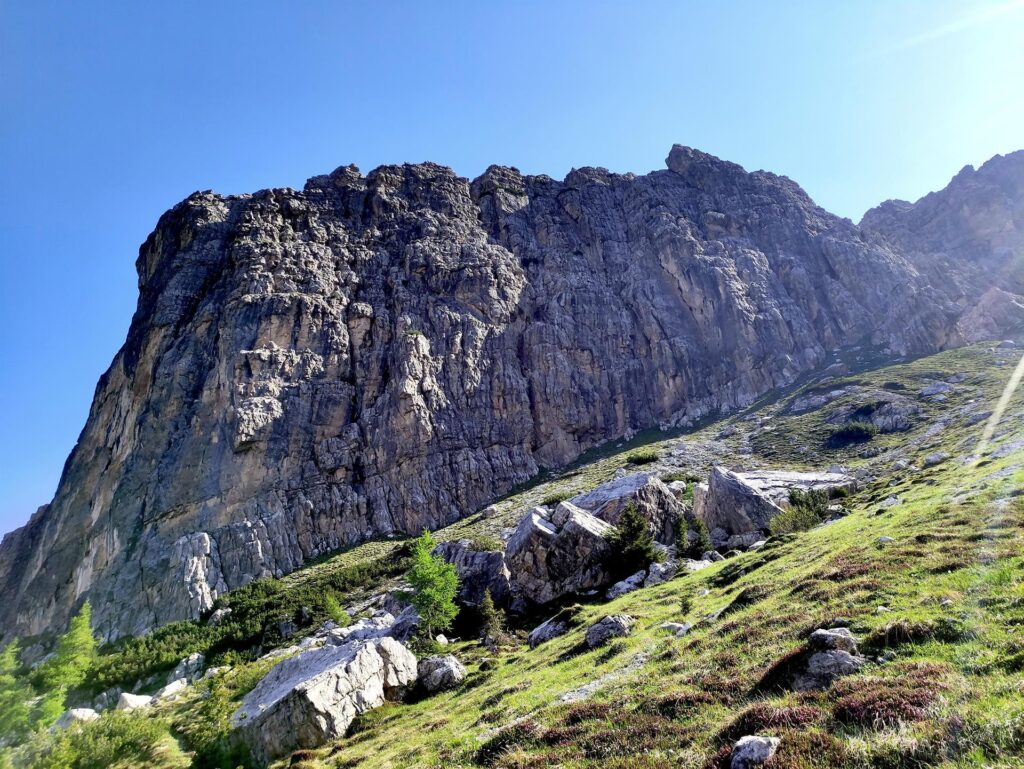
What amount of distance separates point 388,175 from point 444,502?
10760 centimetres

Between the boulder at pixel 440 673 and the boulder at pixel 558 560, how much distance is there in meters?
13.9

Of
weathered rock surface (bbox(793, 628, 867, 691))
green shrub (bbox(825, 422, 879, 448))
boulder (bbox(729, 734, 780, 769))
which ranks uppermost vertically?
boulder (bbox(729, 734, 780, 769))

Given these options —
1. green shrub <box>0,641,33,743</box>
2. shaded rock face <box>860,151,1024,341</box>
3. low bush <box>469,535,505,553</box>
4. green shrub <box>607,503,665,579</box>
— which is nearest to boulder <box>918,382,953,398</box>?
shaded rock face <box>860,151,1024,341</box>

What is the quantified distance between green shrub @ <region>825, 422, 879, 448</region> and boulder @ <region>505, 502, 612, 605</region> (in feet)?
205

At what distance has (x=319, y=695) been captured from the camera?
26.5m

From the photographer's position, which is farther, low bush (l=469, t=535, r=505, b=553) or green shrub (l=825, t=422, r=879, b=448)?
green shrub (l=825, t=422, r=879, b=448)

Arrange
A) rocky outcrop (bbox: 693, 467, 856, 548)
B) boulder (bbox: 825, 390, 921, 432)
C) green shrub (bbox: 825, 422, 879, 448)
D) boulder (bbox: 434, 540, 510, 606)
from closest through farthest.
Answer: boulder (bbox: 434, 540, 510, 606)
rocky outcrop (bbox: 693, 467, 856, 548)
green shrub (bbox: 825, 422, 879, 448)
boulder (bbox: 825, 390, 921, 432)

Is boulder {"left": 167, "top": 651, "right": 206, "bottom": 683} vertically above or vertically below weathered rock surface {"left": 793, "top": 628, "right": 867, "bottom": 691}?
below

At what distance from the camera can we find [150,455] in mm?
99312

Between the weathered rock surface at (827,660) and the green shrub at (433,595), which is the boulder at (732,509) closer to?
the green shrub at (433,595)

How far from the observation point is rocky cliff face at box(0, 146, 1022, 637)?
9481cm

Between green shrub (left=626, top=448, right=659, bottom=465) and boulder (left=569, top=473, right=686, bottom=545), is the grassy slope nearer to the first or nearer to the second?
boulder (left=569, top=473, right=686, bottom=545)

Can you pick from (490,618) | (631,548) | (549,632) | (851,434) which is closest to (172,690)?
(490,618)

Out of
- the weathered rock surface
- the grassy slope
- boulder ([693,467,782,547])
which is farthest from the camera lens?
boulder ([693,467,782,547])
